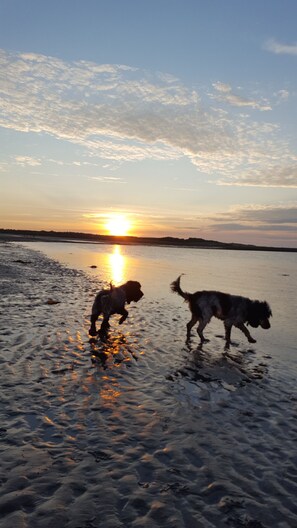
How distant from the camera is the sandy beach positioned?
448cm

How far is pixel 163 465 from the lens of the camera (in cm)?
543

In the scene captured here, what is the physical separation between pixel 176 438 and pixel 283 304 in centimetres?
1899

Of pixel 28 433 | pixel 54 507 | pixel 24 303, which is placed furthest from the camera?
pixel 24 303

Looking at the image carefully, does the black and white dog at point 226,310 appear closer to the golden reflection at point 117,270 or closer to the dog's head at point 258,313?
the dog's head at point 258,313

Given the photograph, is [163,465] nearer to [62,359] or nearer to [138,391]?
[138,391]

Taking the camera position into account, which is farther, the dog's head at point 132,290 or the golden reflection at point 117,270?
the golden reflection at point 117,270

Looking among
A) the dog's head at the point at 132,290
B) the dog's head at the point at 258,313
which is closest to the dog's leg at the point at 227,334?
the dog's head at the point at 258,313

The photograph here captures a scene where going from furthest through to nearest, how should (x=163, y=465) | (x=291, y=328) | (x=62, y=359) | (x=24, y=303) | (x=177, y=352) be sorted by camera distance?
(x=24, y=303) → (x=291, y=328) → (x=177, y=352) → (x=62, y=359) → (x=163, y=465)

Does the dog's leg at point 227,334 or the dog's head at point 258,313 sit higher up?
the dog's head at point 258,313

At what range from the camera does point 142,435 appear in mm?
6289

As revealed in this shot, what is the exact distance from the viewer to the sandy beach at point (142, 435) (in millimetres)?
4480

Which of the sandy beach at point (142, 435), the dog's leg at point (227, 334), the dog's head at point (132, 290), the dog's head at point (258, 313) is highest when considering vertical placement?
the dog's head at point (132, 290)

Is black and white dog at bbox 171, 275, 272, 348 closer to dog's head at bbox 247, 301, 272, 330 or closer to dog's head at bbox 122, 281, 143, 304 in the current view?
dog's head at bbox 247, 301, 272, 330

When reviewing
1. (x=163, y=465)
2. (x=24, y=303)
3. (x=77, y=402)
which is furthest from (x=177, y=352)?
(x=24, y=303)
